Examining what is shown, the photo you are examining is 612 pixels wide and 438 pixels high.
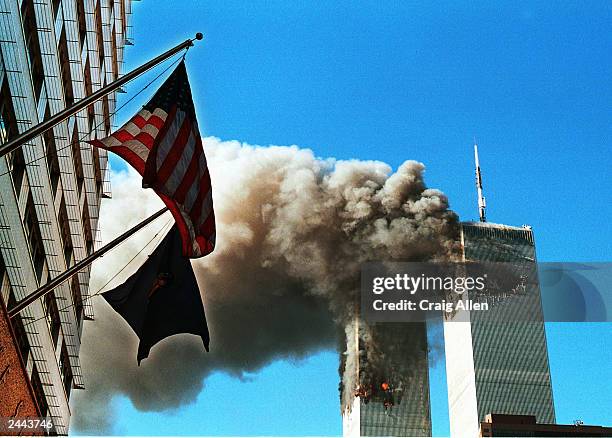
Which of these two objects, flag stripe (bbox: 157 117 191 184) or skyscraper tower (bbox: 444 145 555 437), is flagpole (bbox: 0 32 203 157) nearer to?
flag stripe (bbox: 157 117 191 184)

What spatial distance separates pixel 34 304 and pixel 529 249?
9331cm

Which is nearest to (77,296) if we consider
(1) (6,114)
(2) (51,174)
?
(2) (51,174)

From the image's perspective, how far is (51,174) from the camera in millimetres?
20547

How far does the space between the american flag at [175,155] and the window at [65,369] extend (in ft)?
37.9

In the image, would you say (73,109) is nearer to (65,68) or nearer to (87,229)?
(65,68)

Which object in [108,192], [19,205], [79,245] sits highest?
[108,192]

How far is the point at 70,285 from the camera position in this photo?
23500mm

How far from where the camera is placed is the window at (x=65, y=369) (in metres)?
23.4

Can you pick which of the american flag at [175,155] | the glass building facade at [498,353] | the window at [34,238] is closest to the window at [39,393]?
the window at [34,238]

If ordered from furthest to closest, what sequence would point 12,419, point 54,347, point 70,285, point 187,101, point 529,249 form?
point 529,249 → point 70,285 → point 54,347 → point 12,419 → point 187,101

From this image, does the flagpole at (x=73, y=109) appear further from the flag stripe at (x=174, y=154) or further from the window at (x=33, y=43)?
the window at (x=33, y=43)

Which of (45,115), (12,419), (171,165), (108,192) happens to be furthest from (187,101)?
(108,192)

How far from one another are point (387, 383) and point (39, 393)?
97.7m

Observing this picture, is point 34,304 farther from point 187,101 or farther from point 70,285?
point 187,101
